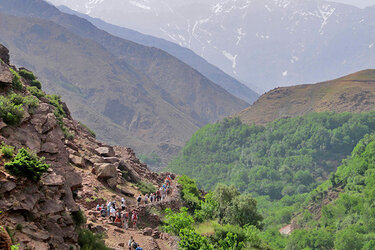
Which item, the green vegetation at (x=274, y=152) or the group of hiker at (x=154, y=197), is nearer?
the group of hiker at (x=154, y=197)

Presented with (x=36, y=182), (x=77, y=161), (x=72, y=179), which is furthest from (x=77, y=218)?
(x=77, y=161)

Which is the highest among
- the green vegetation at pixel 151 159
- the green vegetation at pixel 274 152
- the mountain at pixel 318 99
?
the mountain at pixel 318 99

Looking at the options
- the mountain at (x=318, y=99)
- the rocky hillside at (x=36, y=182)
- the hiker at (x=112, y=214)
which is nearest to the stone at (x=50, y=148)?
the rocky hillside at (x=36, y=182)

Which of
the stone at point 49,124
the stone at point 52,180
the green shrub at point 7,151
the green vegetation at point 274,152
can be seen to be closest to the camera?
the green shrub at point 7,151

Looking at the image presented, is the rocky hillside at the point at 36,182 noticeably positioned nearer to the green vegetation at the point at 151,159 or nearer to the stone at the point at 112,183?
the stone at the point at 112,183

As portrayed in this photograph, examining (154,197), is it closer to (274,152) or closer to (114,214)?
(114,214)

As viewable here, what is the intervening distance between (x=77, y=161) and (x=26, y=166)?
13.6m

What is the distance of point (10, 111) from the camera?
16.8 meters

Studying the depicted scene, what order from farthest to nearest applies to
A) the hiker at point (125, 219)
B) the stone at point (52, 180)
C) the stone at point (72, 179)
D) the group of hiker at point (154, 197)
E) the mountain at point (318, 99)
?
1. the mountain at point (318, 99)
2. the group of hiker at point (154, 197)
3. the hiker at point (125, 219)
4. the stone at point (72, 179)
5. the stone at point (52, 180)

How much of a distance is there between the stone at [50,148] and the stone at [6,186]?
396cm

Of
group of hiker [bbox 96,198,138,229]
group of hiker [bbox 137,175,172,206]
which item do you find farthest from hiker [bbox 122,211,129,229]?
group of hiker [bbox 137,175,172,206]

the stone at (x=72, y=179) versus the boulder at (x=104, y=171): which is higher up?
the stone at (x=72, y=179)

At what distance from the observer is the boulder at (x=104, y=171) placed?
28070mm

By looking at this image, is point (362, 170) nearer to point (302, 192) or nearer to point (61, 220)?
point (302, 192)
